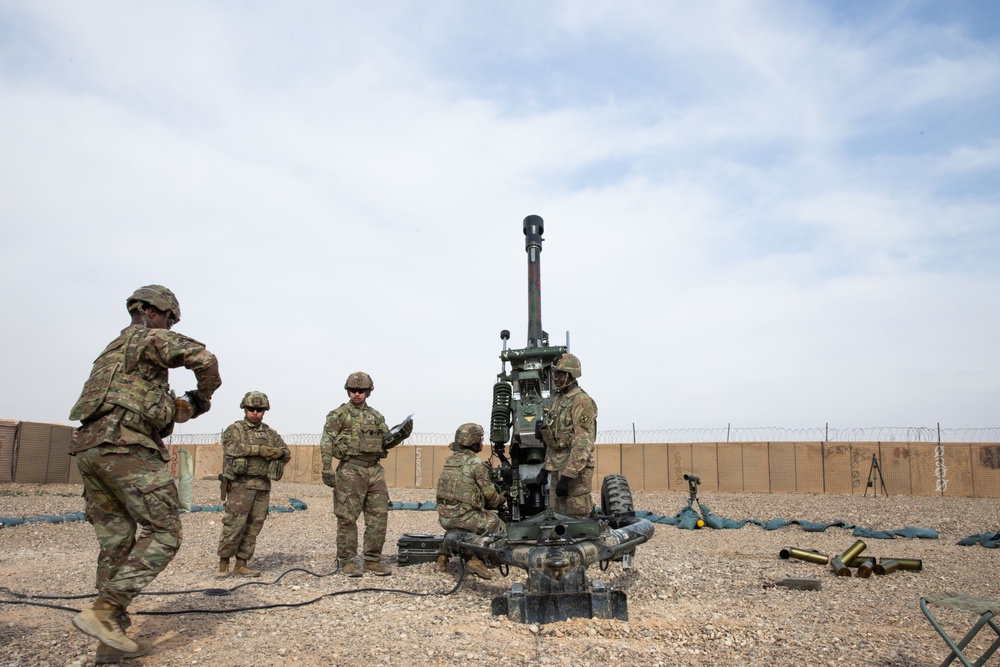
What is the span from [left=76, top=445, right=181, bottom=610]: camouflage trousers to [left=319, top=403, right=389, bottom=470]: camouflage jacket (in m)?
2.89

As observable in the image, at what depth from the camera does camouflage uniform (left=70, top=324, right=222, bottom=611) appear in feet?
12.3

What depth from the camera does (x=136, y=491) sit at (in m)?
3.76

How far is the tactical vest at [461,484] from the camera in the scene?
7105mm

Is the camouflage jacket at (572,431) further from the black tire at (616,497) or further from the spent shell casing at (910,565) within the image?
the spent shell casing at (910,565)

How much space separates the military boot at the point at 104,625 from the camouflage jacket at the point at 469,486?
362cm

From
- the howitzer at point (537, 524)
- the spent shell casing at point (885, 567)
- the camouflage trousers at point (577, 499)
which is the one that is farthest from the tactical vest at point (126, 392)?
the spent shell casing at point (885, 567)

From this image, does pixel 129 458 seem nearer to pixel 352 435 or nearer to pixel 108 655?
pixel 108 655

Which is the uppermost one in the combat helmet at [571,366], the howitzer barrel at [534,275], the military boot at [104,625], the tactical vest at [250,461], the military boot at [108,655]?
the howitzer barrel at [534,275]

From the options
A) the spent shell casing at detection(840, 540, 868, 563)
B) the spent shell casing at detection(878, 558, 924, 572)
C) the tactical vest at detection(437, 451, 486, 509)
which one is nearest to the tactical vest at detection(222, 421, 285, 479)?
the tactical vest at detection(437, 451, 486, 509)

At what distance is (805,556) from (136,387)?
6641 millimetres

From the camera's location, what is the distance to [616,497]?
862cm

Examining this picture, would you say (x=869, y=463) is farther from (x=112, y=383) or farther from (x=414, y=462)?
(x=112, y=383)

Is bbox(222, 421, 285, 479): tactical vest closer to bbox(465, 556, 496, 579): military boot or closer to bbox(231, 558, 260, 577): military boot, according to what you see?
bbox(231, 558, 260, 577): military boot

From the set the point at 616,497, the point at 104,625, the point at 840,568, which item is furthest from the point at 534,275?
the point at 104,625
